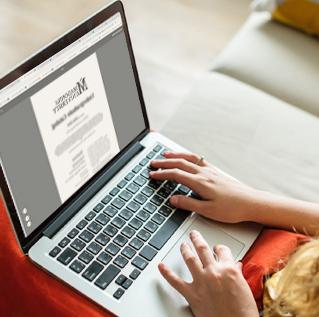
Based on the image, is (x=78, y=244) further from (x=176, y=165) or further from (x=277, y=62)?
(x=277, y=62)

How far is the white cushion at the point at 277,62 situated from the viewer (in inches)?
52.3

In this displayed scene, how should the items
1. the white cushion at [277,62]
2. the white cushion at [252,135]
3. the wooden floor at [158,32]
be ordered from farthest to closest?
1. the wooden floor at [158,32]
2. the white cushion at [277,62]
3. the white cushion at [252,135]

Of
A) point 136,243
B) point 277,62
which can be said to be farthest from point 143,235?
point 277,62

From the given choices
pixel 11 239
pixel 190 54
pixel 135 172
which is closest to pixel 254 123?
pixel 135 172

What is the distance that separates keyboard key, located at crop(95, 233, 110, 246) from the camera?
90 centimetres

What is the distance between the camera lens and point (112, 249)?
0.89 m

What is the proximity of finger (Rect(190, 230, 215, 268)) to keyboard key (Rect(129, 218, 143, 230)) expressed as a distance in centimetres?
9

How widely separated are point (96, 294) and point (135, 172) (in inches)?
9.7

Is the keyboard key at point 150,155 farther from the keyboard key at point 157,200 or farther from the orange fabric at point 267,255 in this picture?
the orange fabric at point 267,255

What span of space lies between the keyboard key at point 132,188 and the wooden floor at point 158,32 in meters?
0.78

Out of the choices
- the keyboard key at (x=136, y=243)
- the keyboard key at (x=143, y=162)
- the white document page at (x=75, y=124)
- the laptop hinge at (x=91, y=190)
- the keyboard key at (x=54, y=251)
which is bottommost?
the keyboard key at (x=136, y=243)

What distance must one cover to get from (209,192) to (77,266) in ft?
0.85

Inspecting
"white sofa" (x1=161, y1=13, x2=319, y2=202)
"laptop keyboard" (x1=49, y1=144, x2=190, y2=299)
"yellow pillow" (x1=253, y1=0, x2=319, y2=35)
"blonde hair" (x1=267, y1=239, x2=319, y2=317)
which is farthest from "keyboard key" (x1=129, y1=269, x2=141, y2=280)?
"yellow pillow" (x1=253, y1=0, x2=319, y2=35)

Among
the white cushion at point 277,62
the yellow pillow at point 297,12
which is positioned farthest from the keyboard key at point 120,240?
the yellow pillow at point 297,12
